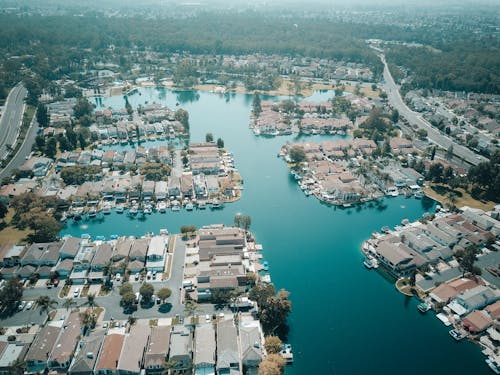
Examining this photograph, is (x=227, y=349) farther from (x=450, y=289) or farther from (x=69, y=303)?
(x=450, y=289)

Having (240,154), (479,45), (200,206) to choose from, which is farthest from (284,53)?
(200,206)

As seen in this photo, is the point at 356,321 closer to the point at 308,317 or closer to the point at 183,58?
the point at 308,317

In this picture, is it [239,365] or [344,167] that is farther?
[344,167]

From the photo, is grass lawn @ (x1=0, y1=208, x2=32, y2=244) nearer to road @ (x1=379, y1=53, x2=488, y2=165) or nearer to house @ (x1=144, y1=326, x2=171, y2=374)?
house @ (x1=144, y1=326, x2=171, y2=374)

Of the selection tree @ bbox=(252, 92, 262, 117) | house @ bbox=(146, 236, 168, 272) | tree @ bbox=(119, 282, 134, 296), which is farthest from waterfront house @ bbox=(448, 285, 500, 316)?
tree @ bbox=(252, 92, 262, 117)

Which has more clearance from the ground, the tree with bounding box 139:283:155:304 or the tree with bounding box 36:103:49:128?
the tree with bounding box 36:103:49:128

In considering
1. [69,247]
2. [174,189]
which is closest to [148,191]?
[174,189]
